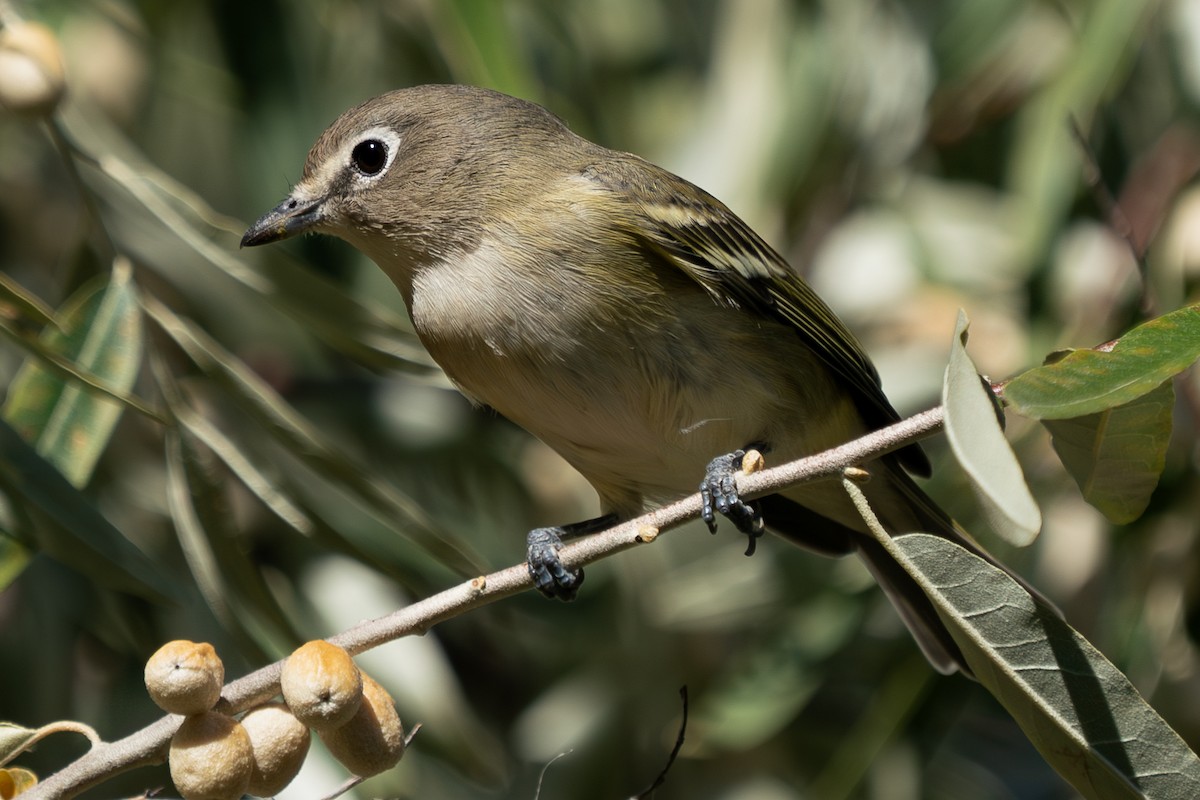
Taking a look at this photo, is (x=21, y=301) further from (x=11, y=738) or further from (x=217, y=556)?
(x=11, y=738)

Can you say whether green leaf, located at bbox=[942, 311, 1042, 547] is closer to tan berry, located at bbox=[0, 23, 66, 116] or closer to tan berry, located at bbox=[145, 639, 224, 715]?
tan berry, located at bbox=[145, 639, 224, 715]

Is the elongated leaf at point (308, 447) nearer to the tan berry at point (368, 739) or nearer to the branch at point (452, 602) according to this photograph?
the branch at point (452, 602)

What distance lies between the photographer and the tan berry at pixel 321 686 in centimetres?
182

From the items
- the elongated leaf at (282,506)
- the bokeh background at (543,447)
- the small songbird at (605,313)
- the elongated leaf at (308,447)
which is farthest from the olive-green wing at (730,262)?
the elongated leaf at (282,506)

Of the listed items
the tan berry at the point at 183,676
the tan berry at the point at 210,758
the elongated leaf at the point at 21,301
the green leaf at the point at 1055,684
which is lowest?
the green leaf at the point at 1055,684

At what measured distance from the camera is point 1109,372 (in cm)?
189

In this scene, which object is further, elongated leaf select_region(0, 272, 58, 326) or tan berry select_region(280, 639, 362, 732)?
elongated leaf select_region(0, 272, 58, 326)

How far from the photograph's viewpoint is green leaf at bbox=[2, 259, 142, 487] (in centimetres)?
294

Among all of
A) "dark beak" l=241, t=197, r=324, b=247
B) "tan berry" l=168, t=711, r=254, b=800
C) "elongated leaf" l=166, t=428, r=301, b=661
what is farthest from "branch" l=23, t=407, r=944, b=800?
"dark beak" l=241, t=197, r=324, b=247

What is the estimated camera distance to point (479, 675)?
451cm

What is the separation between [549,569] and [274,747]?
4.21 feet

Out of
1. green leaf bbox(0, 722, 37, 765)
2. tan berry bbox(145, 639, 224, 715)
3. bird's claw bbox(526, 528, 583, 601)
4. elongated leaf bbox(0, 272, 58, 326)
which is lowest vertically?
tan berry bbox(145, 639, 224, 715)

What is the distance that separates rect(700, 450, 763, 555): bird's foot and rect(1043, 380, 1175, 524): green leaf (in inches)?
33.8

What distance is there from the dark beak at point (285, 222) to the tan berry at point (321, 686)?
1578mm
